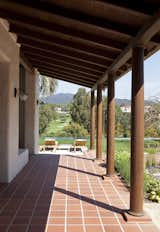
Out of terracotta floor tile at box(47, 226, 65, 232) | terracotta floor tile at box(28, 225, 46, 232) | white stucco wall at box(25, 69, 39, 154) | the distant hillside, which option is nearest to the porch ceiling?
terracotta floor tile at box(47, 226, 65, 232)

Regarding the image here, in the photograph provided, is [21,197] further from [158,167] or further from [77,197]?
[158,167]

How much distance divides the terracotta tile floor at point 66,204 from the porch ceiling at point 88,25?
102 inches

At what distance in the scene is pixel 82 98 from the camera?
24578 millimetres

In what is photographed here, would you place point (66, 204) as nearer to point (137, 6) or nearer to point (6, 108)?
point (6, 108)

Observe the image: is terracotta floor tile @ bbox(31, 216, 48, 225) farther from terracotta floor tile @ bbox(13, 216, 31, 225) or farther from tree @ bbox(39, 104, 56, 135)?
tree @ bbox(39, 104, 56, 135)

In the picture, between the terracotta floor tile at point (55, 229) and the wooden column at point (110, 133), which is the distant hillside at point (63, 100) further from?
the terracotta floor tile at point (55, 229)

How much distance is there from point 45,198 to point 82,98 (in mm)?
19032

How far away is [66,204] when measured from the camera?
5.39 m

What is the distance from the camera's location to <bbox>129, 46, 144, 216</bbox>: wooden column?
15.9 ft

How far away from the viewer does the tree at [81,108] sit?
2430 cm

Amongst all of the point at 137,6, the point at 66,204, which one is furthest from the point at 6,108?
the point at 137,6

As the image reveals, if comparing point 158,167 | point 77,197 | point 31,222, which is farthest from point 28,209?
point 158,167

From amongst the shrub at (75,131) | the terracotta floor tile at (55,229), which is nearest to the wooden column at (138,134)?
the terracotta floor tile at (55,229)

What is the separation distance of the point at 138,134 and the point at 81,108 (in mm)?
19705
